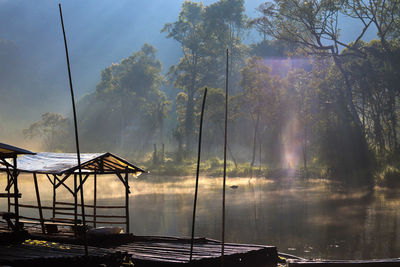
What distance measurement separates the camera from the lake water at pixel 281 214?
52.4 ft

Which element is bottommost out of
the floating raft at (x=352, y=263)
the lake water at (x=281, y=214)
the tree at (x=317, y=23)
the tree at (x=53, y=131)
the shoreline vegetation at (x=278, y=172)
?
the lake water at (x=281, y=214)

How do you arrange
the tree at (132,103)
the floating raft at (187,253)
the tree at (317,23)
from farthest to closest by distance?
the tree at (132,103)
the tree at (317,23)
the floating raft at (187,253)

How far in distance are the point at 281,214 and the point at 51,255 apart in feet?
48.2

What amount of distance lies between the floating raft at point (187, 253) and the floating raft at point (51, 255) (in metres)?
0.86

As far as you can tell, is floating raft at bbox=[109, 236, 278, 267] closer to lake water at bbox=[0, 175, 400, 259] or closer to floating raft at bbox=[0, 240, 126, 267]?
floating raft at bbox=[0, 240, 126, 267]

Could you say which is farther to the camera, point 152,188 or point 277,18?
point 277,18

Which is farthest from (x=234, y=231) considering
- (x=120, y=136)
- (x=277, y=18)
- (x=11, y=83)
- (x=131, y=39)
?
(x=131, y=39)

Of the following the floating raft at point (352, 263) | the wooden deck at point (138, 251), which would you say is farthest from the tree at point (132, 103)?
the floating raft at point (352, 263)

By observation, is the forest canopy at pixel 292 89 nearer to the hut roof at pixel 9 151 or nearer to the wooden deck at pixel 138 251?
the wooden deck at pixel 138 251

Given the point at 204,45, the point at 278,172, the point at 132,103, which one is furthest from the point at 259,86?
the point at 132,103

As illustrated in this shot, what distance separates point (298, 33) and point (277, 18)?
2.02 metres

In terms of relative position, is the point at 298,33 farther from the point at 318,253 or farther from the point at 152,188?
the point at 318,253

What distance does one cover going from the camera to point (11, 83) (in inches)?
4633

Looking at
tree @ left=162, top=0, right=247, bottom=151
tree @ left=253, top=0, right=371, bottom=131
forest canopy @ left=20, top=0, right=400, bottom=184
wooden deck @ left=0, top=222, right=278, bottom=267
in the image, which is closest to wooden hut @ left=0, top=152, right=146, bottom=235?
wooden deck @ left=0, top=222, right=278, bottom=267
